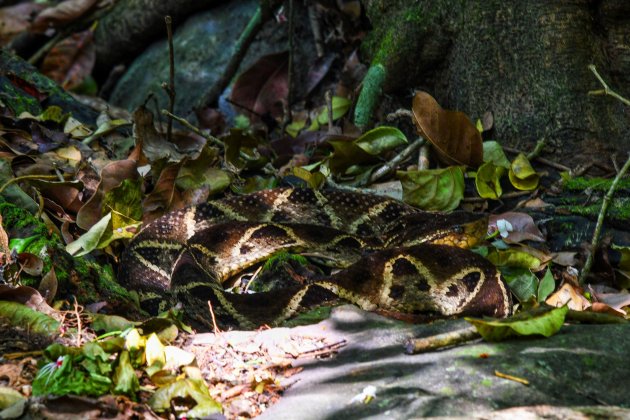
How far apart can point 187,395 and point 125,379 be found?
8.4 inches

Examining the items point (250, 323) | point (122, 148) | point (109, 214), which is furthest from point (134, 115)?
point (250, 323)

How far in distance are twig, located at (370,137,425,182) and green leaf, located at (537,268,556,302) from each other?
56.6 inches

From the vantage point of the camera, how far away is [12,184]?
14.0 ft

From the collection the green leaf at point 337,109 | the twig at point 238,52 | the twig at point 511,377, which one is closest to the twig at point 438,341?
the twig at point 511,377

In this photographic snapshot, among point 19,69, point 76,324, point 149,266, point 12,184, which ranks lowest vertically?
point 149,266

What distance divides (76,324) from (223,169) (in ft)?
8.06

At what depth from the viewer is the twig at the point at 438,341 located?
9.16ft

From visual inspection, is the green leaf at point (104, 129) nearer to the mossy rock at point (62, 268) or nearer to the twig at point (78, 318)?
the mossy rock at point (62, 268)

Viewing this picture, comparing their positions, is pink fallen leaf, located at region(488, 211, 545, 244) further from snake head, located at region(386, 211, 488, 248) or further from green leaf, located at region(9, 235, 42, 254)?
green leaf, located at region(9, 235, 42, 254)

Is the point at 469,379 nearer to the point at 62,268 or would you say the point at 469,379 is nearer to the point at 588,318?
the point at 588,318

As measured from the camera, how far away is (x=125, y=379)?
8.48ft

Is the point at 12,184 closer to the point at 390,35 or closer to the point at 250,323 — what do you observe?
the point at 250,323

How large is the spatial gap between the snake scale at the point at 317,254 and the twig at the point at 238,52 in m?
2.43

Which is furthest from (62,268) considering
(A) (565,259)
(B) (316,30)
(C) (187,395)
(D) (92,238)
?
(B) (316,30)
